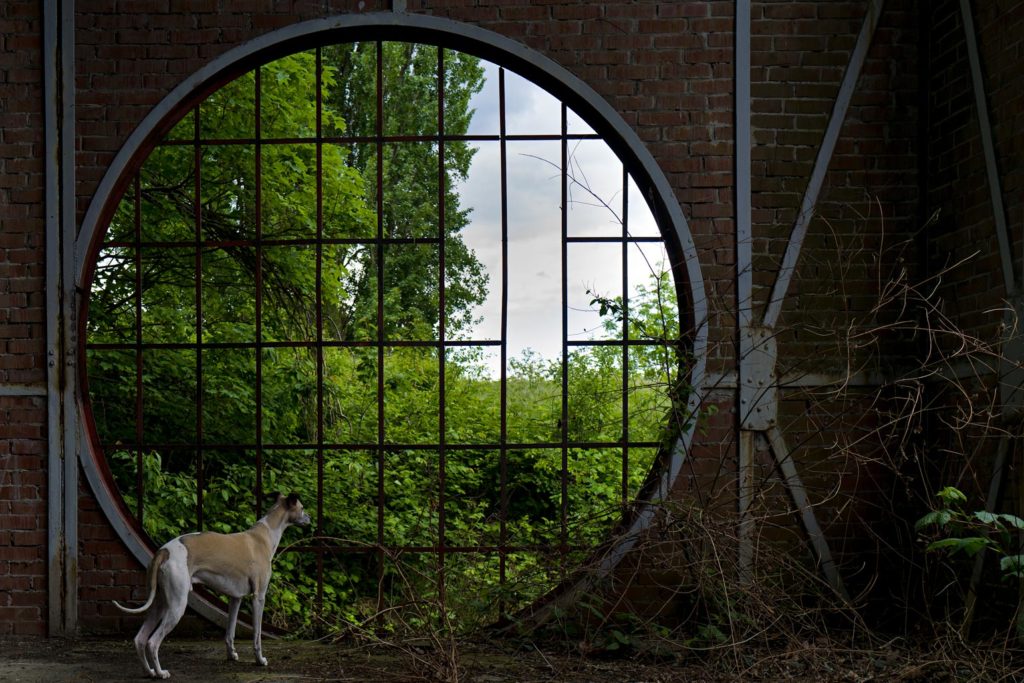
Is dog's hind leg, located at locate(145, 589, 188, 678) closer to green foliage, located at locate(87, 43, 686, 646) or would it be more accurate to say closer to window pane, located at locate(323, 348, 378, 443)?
green foliage, located at locate(87, 43, 686, 646)

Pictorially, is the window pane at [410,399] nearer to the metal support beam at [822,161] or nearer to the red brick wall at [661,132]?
the red brick wall at [661,132]

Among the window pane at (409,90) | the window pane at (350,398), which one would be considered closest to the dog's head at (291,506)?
the window pane at (350,398)

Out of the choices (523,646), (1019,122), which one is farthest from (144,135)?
(1019,122)

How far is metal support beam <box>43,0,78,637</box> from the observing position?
5.71 m

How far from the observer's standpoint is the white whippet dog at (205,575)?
4.74 metres

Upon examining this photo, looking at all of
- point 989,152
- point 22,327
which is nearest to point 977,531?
point 989,152

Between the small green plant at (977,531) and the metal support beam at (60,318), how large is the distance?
177 inches

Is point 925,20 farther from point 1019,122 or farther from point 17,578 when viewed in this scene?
point 17,578

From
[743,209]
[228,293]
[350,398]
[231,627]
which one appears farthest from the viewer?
[350,398]

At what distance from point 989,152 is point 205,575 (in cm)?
443

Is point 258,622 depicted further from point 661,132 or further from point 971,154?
point 971,154

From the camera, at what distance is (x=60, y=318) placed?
579cm

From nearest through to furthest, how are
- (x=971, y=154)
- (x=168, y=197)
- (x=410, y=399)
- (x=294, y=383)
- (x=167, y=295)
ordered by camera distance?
(x=971, y=154)
(x=168, y=197)
(x=167, y=295)
(x=294, y=383)
(x=410, y=399)

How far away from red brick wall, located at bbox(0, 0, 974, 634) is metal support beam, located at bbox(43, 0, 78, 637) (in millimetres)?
65
